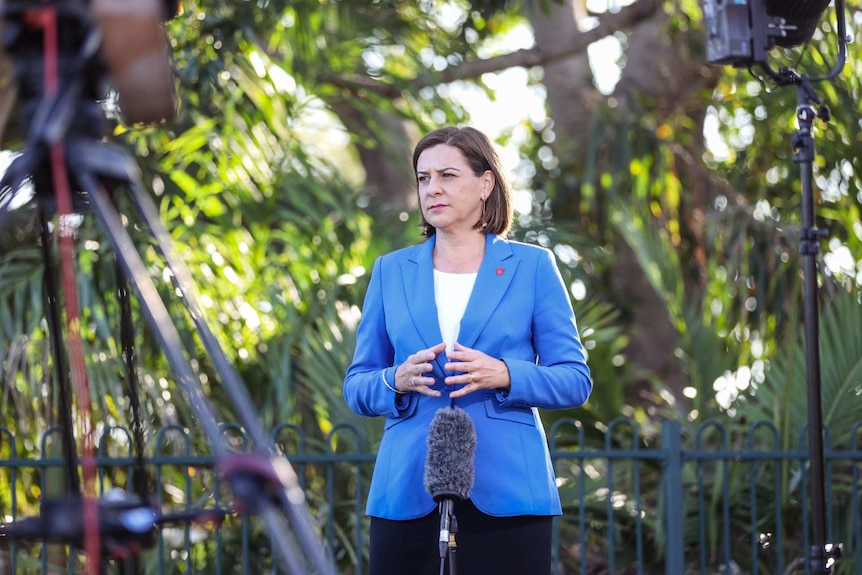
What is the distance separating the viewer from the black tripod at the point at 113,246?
148cm

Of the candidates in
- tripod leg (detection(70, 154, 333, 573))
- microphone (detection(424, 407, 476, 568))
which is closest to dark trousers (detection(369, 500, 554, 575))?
microphone (detection(424, 407, 476, 568))

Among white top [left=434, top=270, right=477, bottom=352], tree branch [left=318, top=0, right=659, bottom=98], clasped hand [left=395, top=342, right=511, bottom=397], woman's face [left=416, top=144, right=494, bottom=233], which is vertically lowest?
clasped hand [left=395, top=342, right=511, bottom=397]

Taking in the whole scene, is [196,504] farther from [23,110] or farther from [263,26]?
[23,110]

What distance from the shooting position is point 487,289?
2.84 m

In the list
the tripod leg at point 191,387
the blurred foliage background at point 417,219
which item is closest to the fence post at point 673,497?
the blurred foliage background at point 417,219

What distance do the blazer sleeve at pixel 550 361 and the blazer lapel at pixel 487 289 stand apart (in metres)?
0.08

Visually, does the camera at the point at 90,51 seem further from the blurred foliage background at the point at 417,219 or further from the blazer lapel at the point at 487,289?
the blurred foliage background at the point at 417,219

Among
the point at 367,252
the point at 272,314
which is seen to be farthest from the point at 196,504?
the point at 367,252

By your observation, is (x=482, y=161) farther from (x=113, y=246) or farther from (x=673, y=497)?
(x=673, y=497)

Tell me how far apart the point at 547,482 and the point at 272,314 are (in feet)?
11.5

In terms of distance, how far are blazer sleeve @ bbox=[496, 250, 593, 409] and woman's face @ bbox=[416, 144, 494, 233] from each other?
22cm

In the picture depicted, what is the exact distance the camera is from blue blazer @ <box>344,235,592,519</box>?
2730mm

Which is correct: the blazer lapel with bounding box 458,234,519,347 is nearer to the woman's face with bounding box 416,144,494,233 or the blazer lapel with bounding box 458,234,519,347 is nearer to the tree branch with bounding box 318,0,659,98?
the woman's face with bounding box 416,144,494,233

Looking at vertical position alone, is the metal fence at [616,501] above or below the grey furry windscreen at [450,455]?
below
